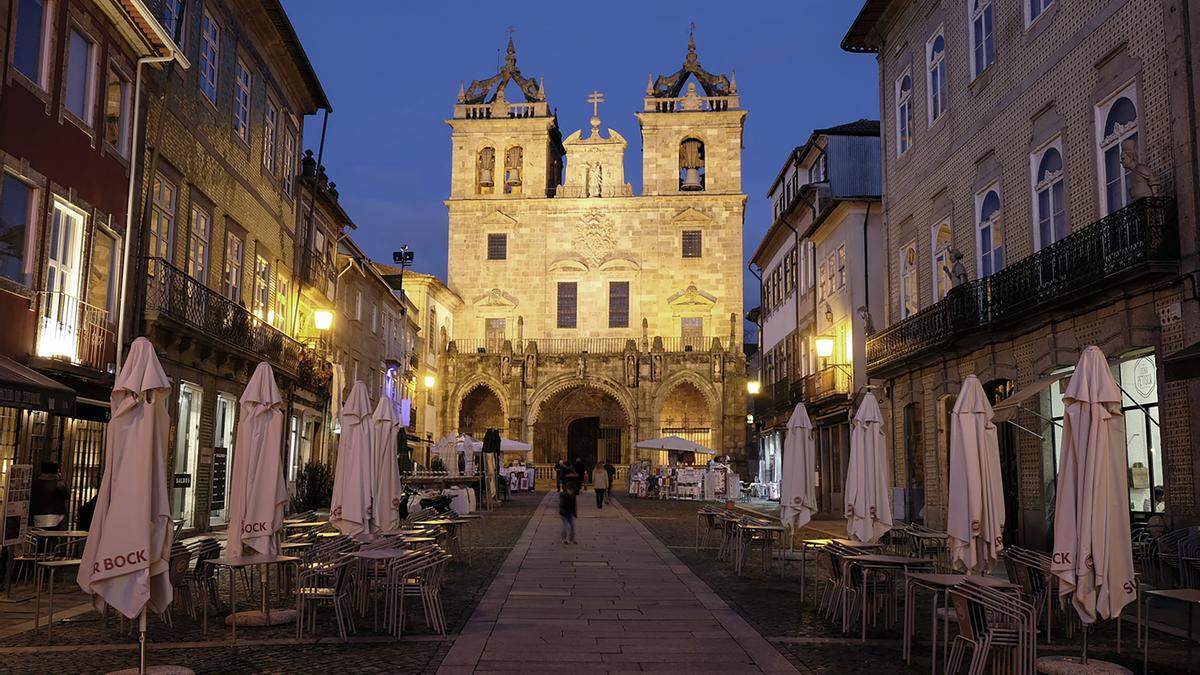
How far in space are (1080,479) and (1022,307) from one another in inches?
354

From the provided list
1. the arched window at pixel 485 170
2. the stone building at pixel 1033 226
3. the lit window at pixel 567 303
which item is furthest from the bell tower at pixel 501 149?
the stone building at pixel 1033 226

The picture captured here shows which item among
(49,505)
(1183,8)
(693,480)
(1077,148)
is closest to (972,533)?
(1183,8)

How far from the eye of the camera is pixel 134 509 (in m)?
6.86

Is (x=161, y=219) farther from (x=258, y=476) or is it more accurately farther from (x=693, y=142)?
(x=693, y=142)

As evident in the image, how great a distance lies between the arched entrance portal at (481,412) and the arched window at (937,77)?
3432cm

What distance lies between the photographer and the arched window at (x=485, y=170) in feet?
180

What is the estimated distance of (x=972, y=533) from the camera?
353 inches

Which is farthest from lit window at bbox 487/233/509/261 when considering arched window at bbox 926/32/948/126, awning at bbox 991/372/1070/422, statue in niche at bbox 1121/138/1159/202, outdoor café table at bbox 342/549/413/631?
outdoor café table at bbox 342/549/413/631

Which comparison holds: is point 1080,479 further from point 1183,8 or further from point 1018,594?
point 1183,8

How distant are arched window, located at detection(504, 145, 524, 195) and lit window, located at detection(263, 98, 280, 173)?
1147 inches

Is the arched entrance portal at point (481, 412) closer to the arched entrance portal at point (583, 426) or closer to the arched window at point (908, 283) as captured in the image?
the arched entrance portal at point (583, 426)

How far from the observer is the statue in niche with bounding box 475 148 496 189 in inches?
2167

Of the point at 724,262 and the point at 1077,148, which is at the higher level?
the point at 724,262

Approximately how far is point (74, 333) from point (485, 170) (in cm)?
4155
